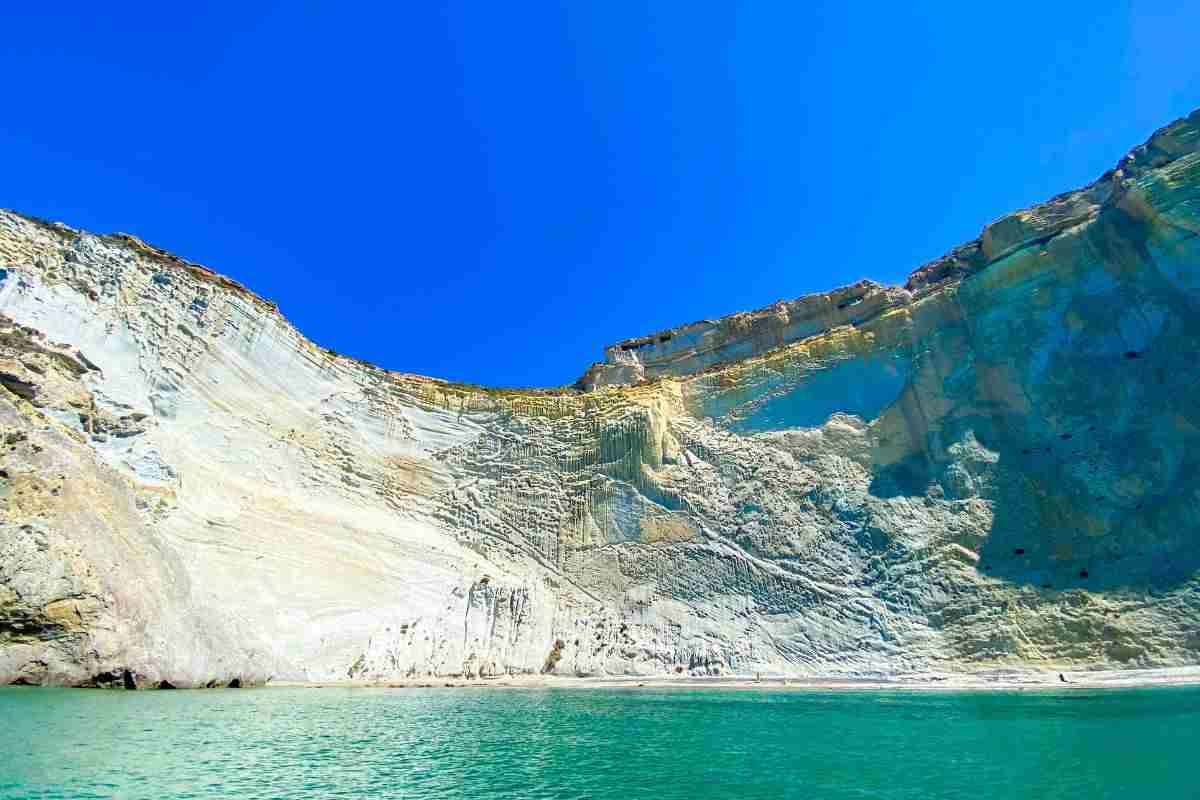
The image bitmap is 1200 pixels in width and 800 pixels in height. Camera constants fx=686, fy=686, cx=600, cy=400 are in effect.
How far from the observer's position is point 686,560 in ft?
97.0

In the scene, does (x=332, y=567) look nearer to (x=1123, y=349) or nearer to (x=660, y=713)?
(x=660, y=713)

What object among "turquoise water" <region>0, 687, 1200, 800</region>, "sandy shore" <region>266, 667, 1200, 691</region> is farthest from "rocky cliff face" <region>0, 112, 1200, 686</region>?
"turquoise water" <region>0, 687, 1200, 800</region>

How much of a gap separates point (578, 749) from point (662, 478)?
68.6 ft

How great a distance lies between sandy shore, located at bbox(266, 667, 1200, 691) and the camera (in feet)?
67.3

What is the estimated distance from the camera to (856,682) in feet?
78.1

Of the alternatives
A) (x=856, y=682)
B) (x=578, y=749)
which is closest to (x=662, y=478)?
(x=856, y=682)

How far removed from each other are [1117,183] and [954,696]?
24085 mm

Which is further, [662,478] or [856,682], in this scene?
[662,478]

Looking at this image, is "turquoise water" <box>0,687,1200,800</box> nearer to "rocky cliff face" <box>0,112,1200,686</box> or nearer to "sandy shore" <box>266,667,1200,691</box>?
"sandy shore" <box>266,667,1200,691</box>

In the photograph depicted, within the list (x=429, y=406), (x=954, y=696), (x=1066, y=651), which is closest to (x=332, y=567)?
(x=429, y=406)

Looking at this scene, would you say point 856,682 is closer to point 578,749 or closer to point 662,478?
point 662,478

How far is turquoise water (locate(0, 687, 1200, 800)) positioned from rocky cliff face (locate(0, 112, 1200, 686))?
522cm

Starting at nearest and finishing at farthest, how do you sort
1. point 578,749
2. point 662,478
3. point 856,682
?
point 578,749
point 856,682
point 662,478

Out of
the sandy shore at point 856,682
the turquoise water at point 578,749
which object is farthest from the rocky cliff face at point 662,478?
the turquoise water at point 578,749
